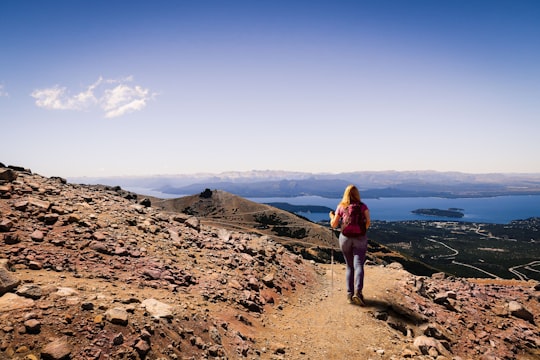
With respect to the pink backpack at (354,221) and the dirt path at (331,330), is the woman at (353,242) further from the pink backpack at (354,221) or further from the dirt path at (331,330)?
the dirt path at (331,330)

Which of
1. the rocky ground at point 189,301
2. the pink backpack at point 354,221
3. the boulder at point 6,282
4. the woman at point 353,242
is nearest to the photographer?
the rocky ground at point 189,301

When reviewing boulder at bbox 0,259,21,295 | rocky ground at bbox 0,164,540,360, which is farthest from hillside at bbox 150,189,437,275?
boulder at bbox 0,259,21,295

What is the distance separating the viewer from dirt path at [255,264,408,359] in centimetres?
872

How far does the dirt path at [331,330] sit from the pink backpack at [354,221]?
299cm

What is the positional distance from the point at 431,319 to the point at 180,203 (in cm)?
13416

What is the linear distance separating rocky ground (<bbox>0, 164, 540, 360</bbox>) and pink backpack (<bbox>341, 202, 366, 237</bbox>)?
118 inches

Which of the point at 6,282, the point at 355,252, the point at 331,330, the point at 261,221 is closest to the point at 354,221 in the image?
the point at 355,252

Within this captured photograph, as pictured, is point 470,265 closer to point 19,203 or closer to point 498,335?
point 498,335

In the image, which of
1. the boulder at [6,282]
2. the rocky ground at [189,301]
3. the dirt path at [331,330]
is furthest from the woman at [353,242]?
the boulder at [6,282]

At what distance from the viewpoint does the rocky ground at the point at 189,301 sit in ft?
20.8

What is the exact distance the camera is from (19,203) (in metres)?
11.0

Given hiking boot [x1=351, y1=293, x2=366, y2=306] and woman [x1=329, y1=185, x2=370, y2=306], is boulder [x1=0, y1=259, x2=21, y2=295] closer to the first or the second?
woman [x1=329, y1=185, x2=370, y2=306]

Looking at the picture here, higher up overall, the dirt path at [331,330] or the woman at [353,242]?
the woman at [353,242]

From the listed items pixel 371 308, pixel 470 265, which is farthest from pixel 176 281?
pixel 470 265
